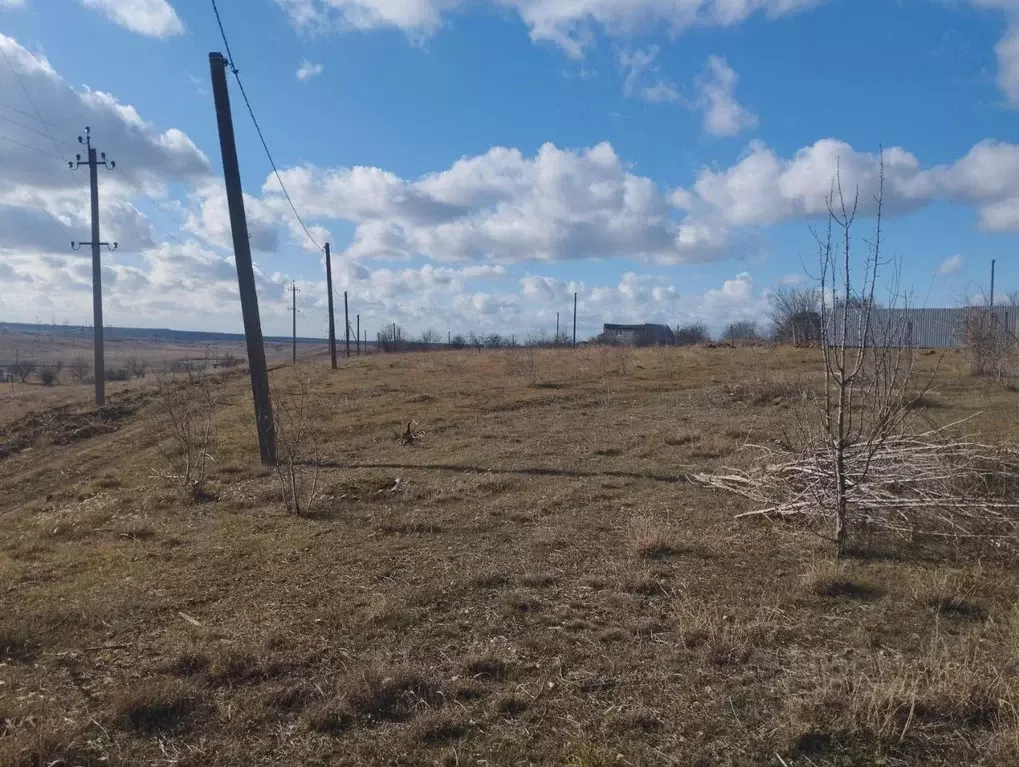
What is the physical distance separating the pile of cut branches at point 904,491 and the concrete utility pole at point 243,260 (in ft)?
23.0

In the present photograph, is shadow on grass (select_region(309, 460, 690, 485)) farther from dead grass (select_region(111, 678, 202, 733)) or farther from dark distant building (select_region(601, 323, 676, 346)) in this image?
dark distant building (select_region(601, 323, 676, 346))

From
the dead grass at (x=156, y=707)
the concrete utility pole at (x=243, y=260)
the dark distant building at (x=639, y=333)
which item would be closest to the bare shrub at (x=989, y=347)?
the concrete utility pole at (x=243, y=260)

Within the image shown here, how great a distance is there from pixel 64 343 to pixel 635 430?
132691 millimetres

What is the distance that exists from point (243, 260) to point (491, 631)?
25.9 feet

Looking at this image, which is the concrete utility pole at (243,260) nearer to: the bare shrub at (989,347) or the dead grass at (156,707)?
the dead grass at (156,707)

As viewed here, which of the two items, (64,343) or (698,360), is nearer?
(698,360)

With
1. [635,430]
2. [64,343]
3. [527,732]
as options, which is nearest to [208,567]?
[527,732]

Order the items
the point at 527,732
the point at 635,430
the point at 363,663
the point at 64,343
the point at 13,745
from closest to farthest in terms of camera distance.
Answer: the point at 13,745
the point at 527,732
the point at 363,663
the point at 635,430
the point at 64,343

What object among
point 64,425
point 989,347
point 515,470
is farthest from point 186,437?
point 989,347

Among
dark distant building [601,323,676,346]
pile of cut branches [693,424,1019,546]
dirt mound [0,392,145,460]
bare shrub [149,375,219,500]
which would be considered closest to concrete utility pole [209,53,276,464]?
bare shrub [149,375,219,500]

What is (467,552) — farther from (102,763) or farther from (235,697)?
(102,763)

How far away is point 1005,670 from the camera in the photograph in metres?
3.58

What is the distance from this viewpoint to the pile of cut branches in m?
5.90

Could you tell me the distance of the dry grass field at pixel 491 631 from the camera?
10.4ft
